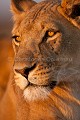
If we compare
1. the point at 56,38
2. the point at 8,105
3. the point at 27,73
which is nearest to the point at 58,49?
the point at 56,38

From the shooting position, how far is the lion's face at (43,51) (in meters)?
4.38

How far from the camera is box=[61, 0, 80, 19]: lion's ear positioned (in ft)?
15.4

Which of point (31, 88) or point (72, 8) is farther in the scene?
point (72, 8)

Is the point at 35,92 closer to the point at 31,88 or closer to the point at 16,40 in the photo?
the point at 31,88

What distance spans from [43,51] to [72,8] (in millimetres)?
Result: 432

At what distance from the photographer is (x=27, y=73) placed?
4.31 metres

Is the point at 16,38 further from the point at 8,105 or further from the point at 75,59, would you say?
the point at 8,105

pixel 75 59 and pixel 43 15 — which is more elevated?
pixel 43 15

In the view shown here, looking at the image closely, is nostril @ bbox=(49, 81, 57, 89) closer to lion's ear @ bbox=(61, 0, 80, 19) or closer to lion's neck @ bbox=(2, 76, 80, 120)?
lion's neck @ bbox=(2, 76, 80, 120)

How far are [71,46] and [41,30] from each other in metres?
0.26

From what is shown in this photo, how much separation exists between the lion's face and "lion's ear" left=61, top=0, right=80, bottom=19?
6cm

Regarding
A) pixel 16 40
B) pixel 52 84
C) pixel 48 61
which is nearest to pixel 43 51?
pixel 48 61

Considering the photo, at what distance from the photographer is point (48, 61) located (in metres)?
4.47

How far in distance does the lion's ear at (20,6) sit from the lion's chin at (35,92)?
952mm
